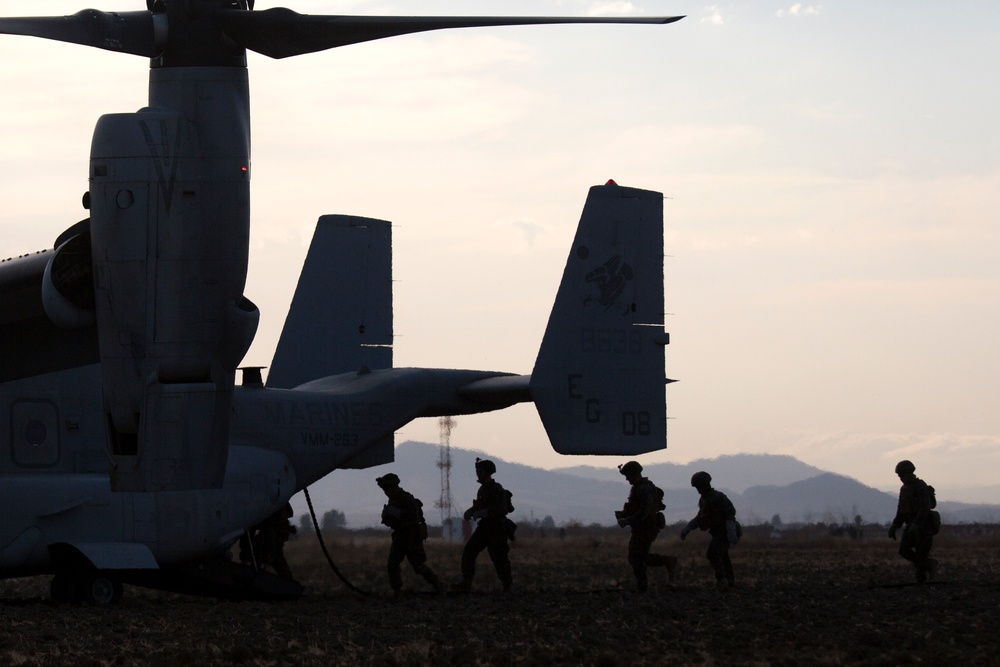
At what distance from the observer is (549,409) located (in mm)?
17516

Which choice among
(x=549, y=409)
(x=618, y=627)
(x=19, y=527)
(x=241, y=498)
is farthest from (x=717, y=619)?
(x=19, y=527)

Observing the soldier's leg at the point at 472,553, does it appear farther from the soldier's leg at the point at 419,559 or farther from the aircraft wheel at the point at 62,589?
the aircraft wheel at the point at 62,589

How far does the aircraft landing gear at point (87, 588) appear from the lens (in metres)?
15.6

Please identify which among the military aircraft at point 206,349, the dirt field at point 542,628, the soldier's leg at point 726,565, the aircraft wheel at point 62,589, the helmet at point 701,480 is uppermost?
the military aircraft at point 206,349

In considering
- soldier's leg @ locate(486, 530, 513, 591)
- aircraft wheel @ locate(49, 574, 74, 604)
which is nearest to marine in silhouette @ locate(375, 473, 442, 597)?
soldier's leg @ locate(486, 530, 513, 591)

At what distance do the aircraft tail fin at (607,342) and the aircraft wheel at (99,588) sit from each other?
5.13m

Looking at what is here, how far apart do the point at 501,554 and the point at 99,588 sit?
4.47 meters

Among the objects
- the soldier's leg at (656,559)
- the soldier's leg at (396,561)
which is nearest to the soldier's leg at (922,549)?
the soldier's leg at (656,559)

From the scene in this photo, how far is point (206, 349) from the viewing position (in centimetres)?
1189

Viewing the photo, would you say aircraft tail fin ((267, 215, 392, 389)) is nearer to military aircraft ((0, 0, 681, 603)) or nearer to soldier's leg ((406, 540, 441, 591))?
military aircraft ((0, 0, 681, 603))

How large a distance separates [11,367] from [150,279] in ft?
14.4

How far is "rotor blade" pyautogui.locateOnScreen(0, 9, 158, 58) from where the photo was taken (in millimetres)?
11750

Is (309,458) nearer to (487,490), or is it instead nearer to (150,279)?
(487,490)

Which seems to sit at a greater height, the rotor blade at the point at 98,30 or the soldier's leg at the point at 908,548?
the rotor blade at the point at 98,30
